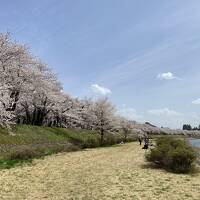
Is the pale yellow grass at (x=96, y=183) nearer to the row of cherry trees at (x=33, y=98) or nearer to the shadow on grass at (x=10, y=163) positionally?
the shadow on grass at (x=10, y=163)

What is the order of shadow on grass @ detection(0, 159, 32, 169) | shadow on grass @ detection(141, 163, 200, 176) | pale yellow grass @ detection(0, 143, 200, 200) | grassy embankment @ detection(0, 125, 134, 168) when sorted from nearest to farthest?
pale yellow grass @ detection(0, 143, 200, 200)
shadow on grass @ detection(141, 163, 200, 176)
shadow on grass @ detection(0, 159, 32, 169)
grassy embankment @ detection(0, 125, 134, 168)

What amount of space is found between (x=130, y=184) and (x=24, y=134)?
95.3 ft

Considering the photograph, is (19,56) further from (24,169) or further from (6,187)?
(6,187)

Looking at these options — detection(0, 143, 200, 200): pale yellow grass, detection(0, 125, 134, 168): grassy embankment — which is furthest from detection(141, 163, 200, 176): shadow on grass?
detection(0, 125, 134, 168): grassy embankment

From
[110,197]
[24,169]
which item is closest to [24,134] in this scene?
[24,169]

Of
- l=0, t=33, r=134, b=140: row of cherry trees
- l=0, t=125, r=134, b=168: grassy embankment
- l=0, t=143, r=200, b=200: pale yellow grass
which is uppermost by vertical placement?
l=0, t=33, r=134, b=140: row of cherry trees

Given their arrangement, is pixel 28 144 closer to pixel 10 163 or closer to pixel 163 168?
pixel 10 163

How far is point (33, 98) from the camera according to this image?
64562mm

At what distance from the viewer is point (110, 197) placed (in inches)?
637

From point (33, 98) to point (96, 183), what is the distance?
4673 centimetres

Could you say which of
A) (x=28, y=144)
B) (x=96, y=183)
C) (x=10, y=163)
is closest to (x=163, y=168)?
(x=96, y=183)

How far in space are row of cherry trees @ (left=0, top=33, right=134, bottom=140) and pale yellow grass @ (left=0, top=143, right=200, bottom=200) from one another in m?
10.8

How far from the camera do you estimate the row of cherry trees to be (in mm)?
43000

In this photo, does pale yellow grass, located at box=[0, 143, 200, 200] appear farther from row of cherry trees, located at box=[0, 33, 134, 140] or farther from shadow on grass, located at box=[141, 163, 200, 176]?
row of cherry trees, located at box=[0, 33, 134, 140]
